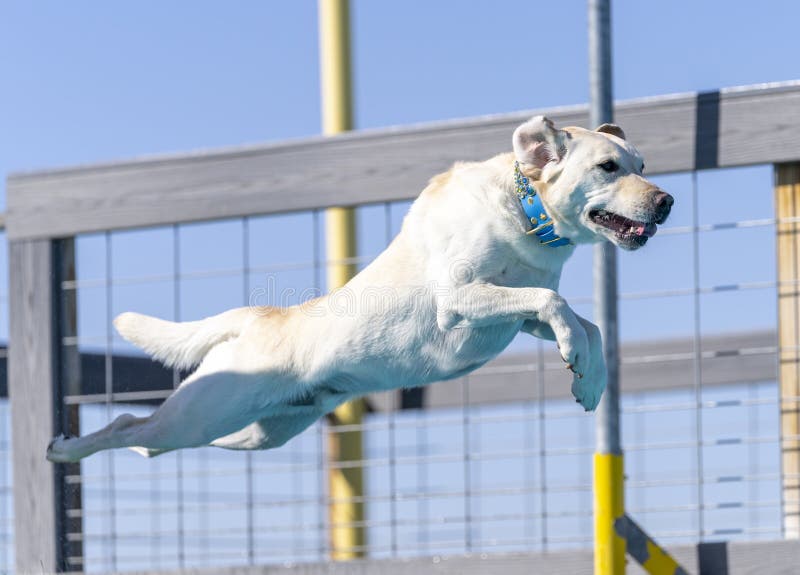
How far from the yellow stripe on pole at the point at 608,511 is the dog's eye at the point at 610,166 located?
1.11 metres

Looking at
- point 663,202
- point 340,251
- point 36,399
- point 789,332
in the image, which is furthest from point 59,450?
point 789,332

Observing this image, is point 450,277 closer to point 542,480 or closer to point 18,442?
point 542,480

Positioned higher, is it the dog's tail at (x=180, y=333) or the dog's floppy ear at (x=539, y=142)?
the dog's floppy ear at (x=539, y=142)

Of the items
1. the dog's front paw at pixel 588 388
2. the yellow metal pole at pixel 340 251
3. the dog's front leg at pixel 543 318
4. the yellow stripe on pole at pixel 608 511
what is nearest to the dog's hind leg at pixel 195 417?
the dog's front leg at pixel 543 318

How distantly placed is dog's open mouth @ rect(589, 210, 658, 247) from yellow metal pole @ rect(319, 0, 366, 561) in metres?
1.78

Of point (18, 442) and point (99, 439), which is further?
point (18, 442)

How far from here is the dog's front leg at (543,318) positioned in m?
2.87

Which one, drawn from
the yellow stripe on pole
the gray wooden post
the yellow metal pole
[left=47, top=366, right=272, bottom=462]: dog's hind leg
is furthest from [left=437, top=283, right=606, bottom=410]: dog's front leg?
the gray wooden post

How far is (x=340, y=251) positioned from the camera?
17.6 ft

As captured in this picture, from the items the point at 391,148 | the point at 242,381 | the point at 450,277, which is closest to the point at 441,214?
the point at 450,277

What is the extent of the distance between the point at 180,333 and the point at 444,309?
0.89 meters

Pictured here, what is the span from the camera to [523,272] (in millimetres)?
3109

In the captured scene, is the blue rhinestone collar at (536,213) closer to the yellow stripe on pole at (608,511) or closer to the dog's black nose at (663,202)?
the dog's black nose at (663,202)

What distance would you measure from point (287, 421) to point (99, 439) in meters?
0.54
